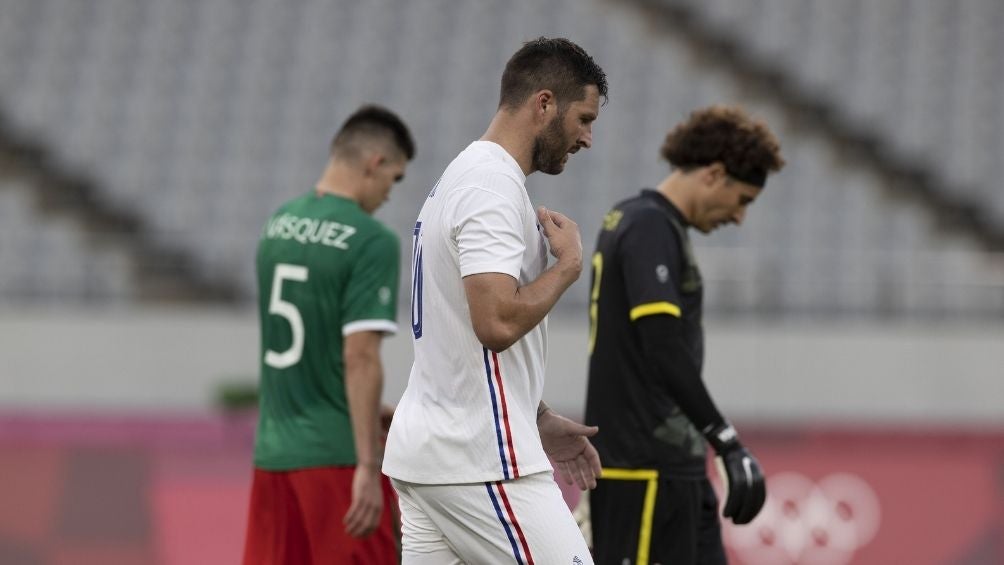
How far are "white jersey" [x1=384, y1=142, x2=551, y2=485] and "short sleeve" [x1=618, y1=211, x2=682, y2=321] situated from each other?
104 cm

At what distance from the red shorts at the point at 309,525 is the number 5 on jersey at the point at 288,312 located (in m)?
0.35

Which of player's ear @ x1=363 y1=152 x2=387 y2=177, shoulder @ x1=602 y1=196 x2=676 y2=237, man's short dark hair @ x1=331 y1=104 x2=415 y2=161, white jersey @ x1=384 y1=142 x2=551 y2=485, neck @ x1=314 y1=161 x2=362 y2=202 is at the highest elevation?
man's short dark hair @ x1=331 y1=104 x2=415 y2=161

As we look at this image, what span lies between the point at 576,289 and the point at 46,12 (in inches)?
262


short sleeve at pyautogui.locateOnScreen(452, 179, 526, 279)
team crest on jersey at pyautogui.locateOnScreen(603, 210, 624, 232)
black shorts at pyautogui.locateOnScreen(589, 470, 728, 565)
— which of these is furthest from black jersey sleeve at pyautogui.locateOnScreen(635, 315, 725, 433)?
short sleeve at pyautogui.locateOnScreen(452, 179, 526, 279)

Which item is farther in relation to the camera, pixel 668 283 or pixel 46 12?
pixel 46 12

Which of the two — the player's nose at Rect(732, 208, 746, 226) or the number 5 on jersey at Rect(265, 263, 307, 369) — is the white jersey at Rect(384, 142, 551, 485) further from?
the player's nose at Rect(732, 208, 746, 226)

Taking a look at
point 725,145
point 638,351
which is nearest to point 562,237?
point 638,351

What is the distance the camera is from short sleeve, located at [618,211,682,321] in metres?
4.55

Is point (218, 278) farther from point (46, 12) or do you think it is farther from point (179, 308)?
point (46, 12)

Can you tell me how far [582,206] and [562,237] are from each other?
10.1m

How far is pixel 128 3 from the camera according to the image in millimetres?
15859

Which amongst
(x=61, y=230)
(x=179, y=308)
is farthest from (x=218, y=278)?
(x=61, y=230)

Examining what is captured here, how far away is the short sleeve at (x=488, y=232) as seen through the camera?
333cm

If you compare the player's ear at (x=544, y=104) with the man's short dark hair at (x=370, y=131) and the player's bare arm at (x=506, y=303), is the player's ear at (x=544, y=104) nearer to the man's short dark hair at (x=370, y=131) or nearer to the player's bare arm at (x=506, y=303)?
the player's bare arm at (x=506, y=303)
